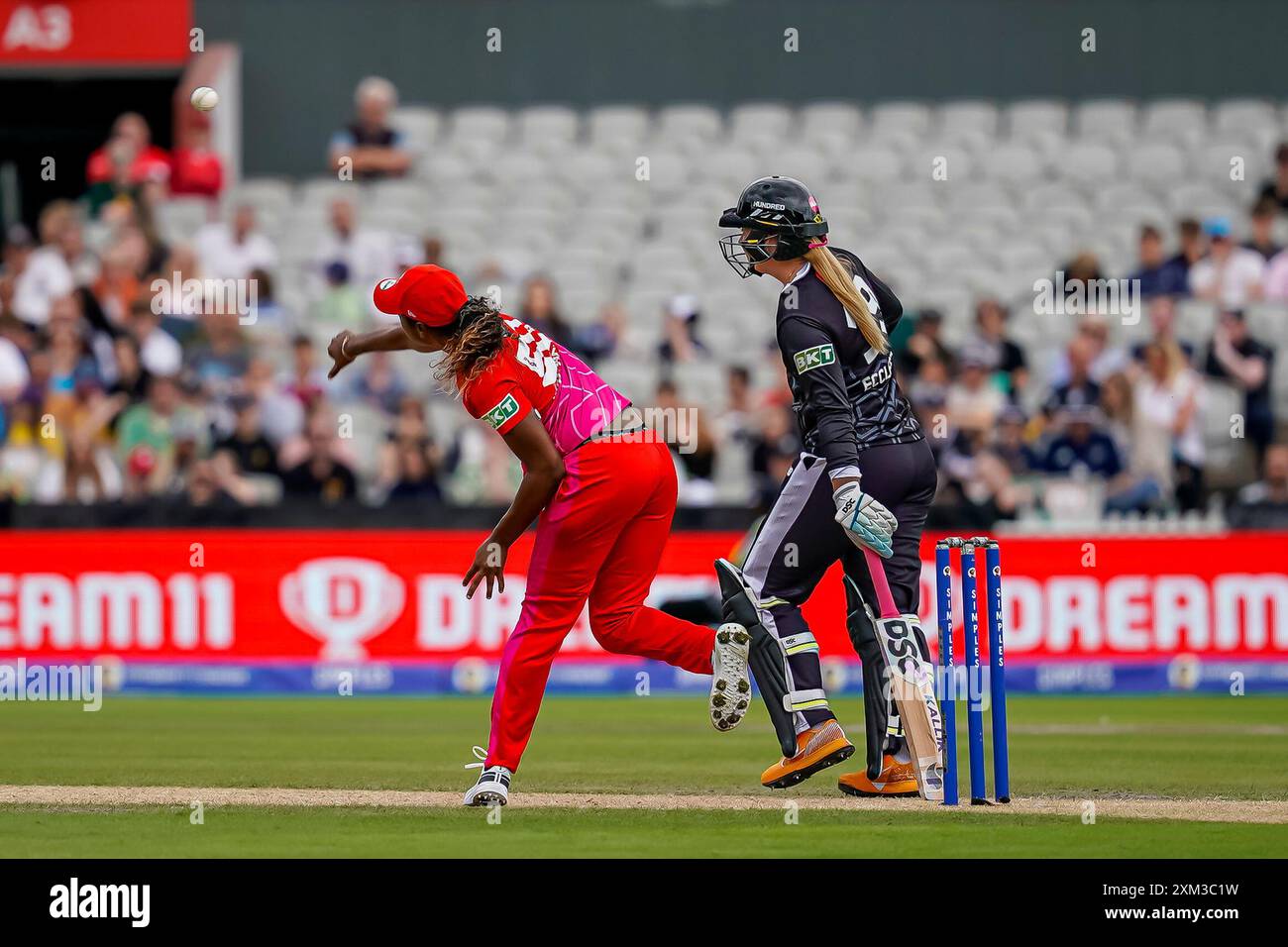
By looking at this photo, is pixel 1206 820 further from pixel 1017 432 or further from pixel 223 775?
pixel 1017 432

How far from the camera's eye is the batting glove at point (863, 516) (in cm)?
875

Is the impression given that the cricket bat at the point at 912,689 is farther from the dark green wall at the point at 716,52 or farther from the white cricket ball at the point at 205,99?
the dark green wall at the point at 716,52

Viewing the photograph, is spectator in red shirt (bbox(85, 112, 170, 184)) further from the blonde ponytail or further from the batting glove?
the batting glove

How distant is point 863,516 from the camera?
875 cm

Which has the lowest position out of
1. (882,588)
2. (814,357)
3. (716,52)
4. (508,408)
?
(882,588)

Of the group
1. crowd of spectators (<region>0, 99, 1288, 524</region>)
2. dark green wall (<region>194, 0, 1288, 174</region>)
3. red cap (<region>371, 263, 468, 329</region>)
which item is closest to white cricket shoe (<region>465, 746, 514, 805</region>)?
red cap (<region>371, 263, 468, 329</region>)

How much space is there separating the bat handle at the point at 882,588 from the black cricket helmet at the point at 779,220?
1.34m

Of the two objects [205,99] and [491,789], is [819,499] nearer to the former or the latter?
[491,789]

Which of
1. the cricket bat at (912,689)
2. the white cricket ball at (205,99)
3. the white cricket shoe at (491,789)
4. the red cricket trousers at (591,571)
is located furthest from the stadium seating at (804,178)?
the white cricket shoe at (491,789)

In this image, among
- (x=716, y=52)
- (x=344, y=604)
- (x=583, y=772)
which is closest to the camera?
(x=583, y=772)

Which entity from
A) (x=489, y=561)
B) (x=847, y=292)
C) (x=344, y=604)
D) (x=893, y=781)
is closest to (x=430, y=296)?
(x=489, y=561)

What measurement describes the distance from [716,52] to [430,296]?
673 inches

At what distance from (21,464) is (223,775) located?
9.02 metres

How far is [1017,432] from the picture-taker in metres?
17.9
